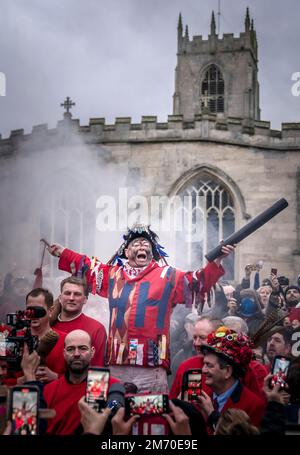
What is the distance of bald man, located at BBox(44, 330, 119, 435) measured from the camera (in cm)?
436

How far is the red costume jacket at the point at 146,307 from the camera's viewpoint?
18.3 ft

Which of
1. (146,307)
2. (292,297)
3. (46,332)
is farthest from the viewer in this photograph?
(292,297)

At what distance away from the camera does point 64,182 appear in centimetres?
1474

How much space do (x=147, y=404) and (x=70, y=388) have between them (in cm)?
72

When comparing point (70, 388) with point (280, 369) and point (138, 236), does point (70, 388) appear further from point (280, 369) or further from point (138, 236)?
point (138, 236)

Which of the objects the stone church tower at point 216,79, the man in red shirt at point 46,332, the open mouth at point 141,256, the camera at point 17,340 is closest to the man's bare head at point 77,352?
the camera at point 17,340

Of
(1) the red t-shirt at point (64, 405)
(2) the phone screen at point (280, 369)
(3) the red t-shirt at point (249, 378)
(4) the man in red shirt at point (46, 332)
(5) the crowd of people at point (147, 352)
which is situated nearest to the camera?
(5) the crowd of people at point (147, 352)

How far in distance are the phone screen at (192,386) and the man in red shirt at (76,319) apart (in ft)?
3.56

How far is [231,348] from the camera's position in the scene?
4586 mm

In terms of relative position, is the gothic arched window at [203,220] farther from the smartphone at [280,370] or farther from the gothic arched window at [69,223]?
the smartphone at [280,370]

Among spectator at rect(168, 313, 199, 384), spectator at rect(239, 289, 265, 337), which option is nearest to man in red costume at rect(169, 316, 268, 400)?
spectator at rect(168, 313, 199, 384)

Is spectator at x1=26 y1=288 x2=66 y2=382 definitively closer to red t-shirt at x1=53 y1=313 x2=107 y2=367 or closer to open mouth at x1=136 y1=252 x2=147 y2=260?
red t-shirt at x1=53 y1=313 x2=107 y2=367

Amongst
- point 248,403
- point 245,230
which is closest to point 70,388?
point 248,403
